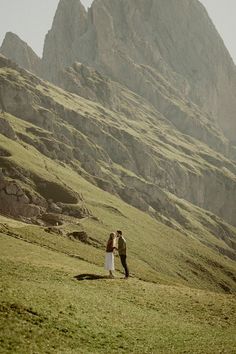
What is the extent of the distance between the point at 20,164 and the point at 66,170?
44.7 metres

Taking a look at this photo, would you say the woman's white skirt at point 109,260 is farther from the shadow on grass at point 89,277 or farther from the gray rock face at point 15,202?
the gray rock face at point 15,202

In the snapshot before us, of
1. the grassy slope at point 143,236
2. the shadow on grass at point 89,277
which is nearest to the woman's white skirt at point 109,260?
the shadow on grass at point 89,277

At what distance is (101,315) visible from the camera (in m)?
26.6

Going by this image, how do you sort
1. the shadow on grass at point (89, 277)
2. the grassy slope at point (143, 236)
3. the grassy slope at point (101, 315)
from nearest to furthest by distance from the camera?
the grassy slope at point (101, 315)
the shadow on grass at point (89, 277)
the grassy slope at point (143, 236)

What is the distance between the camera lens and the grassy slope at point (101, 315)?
2194 centimetres

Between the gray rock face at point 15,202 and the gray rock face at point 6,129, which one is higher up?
the gray rock face at point 6,129

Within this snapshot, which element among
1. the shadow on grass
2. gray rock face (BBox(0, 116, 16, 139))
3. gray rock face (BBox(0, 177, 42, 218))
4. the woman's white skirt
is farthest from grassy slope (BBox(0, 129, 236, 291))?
the shadow on grass

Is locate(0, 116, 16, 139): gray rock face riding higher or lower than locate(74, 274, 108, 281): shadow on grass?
higher

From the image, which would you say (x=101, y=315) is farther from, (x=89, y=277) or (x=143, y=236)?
(x=143, y=236)

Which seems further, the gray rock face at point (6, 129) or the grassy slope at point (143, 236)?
the gray rock face at point (6, 129)

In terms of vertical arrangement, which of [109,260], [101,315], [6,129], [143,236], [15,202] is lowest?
[143,236]

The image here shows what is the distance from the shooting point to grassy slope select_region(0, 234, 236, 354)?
21.9m

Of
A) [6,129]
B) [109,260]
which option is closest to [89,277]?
[109,260]

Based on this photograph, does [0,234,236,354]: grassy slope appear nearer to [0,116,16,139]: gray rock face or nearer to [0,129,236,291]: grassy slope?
[0,129,236,291]: grassy slope
